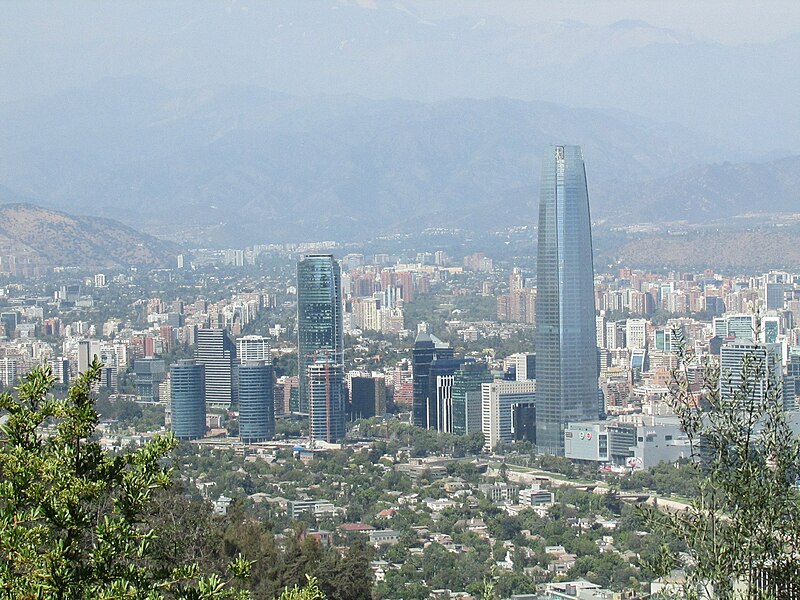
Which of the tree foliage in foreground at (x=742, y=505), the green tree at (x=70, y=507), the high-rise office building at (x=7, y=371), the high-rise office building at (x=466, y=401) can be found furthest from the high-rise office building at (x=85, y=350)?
the green tree at (x=70, y=507)

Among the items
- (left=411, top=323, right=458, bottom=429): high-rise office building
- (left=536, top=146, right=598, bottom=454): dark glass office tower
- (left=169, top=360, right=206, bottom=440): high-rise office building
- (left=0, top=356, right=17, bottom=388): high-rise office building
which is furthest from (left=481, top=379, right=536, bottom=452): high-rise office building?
(left=0, top=356, right=17, bottom=388): high-rise office building

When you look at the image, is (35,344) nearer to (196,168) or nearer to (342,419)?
(342,419)

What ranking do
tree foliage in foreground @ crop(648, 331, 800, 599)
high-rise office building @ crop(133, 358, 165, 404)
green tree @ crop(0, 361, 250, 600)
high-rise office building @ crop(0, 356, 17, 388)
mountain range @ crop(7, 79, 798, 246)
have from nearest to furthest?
green tree @ crop(0, 361, 250, 600) < tree foliage in foreground @ crop(648, 331, 800, 599) < high-rise office building @ crop(0, 356, 17, 388) < high-rise office building @ crop(133, 358, 165, 404) < mountain range @ crop(7, 79, 798, 246)

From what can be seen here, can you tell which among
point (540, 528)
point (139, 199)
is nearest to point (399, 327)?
point (540, 528)

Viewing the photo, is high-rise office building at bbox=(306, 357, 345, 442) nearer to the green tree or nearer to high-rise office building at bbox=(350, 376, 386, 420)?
high-rise office building at bbox=(350, 376, 386, 420)

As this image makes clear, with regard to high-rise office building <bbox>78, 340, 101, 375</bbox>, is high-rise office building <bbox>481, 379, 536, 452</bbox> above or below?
below

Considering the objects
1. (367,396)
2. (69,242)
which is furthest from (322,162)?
(367,396)
